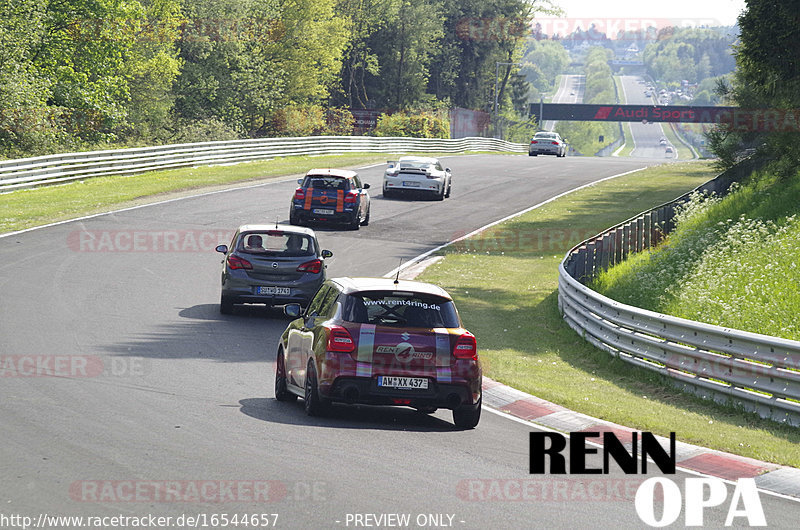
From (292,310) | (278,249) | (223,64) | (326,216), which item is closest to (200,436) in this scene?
(292,310)

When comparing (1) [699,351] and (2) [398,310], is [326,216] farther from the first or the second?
(2) [398,310]

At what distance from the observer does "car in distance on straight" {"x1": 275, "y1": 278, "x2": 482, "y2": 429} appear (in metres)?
11.0

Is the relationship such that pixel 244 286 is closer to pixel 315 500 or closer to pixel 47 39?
pixel 315 500

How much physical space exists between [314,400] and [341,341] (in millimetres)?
686

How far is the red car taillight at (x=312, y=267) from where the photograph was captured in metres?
18.7

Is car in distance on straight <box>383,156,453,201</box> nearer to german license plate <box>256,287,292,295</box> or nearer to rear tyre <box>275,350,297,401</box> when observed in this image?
german license plate <box>256,287,292,295</box>

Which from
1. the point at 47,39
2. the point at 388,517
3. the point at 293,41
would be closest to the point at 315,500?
the point at 388,517

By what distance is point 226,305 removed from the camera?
1864 cm

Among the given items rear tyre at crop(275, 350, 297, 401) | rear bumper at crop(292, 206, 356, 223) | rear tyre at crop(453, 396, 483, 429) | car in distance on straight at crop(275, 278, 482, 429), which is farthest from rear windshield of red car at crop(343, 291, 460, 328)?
rear bumper at crop(292, 206, 356, 223)

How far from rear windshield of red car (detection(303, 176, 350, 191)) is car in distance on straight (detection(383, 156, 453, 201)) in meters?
8.47

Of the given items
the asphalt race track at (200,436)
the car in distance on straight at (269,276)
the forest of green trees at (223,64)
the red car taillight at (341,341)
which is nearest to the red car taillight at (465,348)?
the asphalt race track at (200,436)

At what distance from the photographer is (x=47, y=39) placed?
2173 inches

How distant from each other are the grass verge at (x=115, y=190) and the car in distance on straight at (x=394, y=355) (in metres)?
18.1

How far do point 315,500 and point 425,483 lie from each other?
102cm
